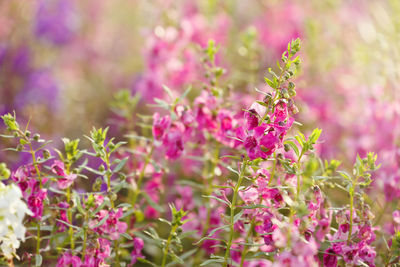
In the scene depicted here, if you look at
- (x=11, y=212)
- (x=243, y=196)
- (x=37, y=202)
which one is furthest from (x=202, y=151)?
(x=11, y=212)

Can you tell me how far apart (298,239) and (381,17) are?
4.53 feet

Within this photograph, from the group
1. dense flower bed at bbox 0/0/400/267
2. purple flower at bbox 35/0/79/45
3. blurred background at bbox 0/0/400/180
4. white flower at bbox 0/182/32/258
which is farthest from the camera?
purple flower at bbox 35/0/79/45

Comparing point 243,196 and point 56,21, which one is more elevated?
point 56,21

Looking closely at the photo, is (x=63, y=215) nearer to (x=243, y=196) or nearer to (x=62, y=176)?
(x=62, y=176)

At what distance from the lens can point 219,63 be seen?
6.25 ft

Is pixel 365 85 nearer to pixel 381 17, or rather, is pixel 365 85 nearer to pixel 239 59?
pixel 381 17

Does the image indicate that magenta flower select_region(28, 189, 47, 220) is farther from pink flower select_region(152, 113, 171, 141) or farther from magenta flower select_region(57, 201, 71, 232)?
pink flower select_region(152, 113, 171, 141)

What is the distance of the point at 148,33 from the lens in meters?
1.68

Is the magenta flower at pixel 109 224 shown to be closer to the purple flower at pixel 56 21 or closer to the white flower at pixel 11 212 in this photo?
the white flower at pixel 11 212

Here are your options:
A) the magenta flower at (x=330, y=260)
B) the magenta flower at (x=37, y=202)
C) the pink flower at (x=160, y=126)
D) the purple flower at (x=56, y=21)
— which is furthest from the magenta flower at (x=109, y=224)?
the purple flower at (x=56, y=21)

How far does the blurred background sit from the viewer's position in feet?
5.16

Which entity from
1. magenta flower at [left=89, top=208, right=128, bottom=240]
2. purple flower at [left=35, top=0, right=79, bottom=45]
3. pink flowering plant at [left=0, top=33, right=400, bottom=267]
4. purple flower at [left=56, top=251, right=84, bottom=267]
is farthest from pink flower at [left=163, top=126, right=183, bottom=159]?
purple flower at [left=35, top=0, right=79, bottom=45]

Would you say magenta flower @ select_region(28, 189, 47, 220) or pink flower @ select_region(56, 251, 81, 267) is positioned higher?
magenta flower @ select_region(28, 189, 47, 220)

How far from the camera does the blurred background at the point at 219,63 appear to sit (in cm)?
157
